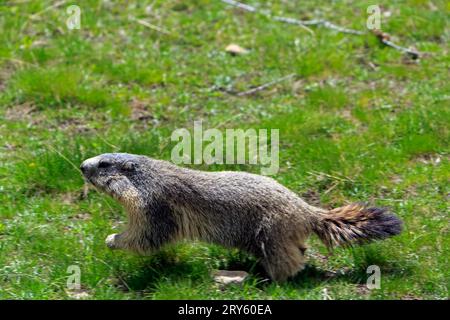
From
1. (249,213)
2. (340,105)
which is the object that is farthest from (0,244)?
(340,105)

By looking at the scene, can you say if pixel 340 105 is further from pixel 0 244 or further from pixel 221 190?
pixel 0 244

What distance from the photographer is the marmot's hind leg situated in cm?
620

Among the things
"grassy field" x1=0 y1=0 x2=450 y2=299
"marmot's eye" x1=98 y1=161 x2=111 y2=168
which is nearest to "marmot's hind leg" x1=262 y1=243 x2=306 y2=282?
"grassy field" x1=0 y1=0 x2=450 y2=299

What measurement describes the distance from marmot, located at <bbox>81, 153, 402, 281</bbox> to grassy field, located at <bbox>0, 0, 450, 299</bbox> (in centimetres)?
21

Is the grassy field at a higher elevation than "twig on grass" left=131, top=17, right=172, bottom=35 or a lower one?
lower

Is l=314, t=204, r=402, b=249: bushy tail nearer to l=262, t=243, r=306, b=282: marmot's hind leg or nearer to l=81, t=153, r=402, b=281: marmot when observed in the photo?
l=81, t=153, r=402, b=281: marmot

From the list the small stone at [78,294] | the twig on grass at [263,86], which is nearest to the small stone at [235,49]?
the twig on grass at [263,86]

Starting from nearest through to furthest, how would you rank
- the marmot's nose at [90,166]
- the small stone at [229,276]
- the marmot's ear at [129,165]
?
1. the small stone at [229,276]
2. the marmot's ear at [129,165]
3. the marmot's nose at [90,166]

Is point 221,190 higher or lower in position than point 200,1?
lower

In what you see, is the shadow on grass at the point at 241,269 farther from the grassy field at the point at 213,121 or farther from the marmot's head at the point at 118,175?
the marmot's head at the point at 118,175

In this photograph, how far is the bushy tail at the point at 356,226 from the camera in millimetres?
6246

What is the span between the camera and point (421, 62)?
32.0ft

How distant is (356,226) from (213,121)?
2.96 metres

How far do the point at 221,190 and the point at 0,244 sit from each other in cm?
181
